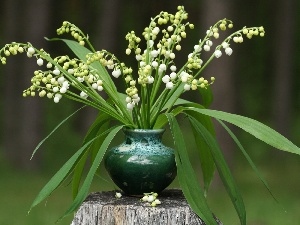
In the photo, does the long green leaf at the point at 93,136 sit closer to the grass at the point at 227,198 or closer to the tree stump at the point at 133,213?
the tree stump at the point at 133,213

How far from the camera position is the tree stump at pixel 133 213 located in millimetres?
4031

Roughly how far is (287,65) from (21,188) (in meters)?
5.71

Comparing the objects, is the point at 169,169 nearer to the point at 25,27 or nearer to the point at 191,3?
the point at 25,27

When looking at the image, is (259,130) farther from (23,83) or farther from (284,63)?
(284,63)

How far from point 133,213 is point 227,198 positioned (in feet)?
23.1

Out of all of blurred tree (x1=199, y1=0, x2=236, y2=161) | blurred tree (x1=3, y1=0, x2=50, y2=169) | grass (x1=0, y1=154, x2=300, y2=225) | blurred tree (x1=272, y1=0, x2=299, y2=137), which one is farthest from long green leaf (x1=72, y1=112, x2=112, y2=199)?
blurred tree (x1=272, y1=0, x2=299, y2=137)

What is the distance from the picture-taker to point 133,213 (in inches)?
159

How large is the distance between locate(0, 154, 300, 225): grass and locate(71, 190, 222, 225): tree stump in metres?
3.73

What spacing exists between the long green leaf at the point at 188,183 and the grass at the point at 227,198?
379 centimetres

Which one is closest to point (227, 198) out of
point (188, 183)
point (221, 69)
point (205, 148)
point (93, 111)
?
point (221, 69)

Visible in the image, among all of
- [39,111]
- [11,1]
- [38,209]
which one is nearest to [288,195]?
[38,209]

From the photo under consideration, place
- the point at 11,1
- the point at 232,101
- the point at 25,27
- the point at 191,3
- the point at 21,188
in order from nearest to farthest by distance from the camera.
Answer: the point at 232,101 < the point at 21,188 < the point at 25,27 < the point at 11,1 < the point at 191,3

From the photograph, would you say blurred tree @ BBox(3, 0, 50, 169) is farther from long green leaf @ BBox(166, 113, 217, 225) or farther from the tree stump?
long green leaf @ BBox(166, 113, 217, 225)

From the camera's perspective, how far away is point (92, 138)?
14.9 feet
